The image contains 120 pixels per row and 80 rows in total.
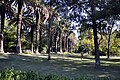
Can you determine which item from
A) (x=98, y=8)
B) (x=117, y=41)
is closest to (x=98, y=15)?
(x=98, y=8)

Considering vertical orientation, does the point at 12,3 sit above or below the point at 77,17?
above

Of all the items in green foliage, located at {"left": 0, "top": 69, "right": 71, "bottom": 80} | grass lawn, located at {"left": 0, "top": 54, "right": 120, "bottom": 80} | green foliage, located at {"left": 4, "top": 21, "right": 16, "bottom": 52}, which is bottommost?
grass lawn, located at {"left": 0, "top": 54, "right": 120, "bottom": 80}

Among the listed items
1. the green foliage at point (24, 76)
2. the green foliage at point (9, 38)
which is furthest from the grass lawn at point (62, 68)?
the green foliage at point (9, 38)

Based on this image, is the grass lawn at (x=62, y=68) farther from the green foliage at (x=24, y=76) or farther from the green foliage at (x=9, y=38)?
the green foliage at (x=9, y=38)

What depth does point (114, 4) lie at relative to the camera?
24781mm

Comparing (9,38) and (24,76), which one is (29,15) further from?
(24,76)

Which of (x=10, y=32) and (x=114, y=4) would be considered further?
(x=10, y=32)

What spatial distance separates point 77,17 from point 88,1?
215 centimetres

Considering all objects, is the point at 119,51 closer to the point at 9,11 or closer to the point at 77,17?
the point at 9,11

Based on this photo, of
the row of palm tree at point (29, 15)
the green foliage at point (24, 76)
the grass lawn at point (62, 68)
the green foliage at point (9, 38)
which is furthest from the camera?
the green foliage at point (9, 38)

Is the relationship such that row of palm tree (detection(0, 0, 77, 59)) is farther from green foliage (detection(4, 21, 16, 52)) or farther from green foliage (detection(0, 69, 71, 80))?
green foliage (detection(0, 69, 71, 80))

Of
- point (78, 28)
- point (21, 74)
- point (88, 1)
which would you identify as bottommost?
point (21, 74)

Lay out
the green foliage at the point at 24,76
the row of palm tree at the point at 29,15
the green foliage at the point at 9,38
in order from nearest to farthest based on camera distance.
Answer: the green foliage at the point at 24,76, the row of palm tree at the point at 29,15, the green foliage at the point at 9,38

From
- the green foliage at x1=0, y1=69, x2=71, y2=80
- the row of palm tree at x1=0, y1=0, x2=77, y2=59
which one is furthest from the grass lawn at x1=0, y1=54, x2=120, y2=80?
the green foliage at x1=0, y1=69, x2=71, y2=80
